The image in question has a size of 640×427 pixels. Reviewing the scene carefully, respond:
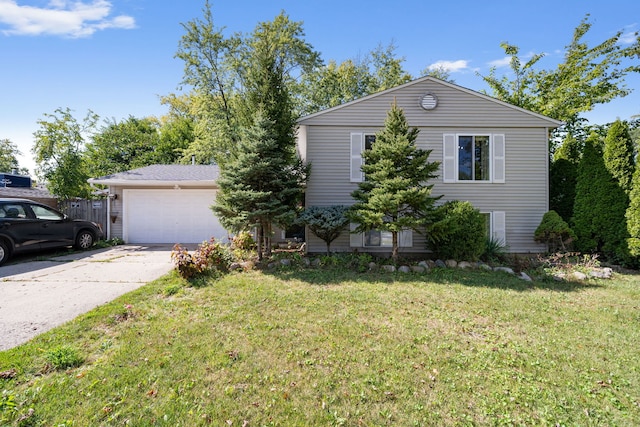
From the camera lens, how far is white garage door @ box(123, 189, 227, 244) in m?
11.4

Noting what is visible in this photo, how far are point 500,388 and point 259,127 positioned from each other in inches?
262

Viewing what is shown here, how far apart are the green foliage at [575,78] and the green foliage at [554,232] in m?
7.50

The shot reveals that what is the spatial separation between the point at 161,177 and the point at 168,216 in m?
1.55

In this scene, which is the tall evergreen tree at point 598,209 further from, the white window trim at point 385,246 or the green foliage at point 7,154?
the green foliage at point 7,154

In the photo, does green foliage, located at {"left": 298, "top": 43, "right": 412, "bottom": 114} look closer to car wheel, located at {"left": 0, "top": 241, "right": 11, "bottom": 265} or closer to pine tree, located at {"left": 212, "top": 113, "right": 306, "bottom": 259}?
pine tree, located at {"left": 212, "top": 113, "right": 306, "bottom": 259}

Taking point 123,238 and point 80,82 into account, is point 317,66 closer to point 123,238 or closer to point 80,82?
point 80,82

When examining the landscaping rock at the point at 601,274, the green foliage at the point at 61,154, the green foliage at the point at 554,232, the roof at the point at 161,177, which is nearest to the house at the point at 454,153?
the green foliage at the point at 554,232

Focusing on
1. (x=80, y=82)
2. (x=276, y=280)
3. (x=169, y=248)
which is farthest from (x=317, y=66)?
(x=276, y=280)

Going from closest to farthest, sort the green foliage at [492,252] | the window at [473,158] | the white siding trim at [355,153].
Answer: the green foliage at [492,252]
the white siding trim at [355,153]
the window at [473,158]

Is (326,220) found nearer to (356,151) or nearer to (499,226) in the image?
(356,151)

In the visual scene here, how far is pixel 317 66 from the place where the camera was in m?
18.1

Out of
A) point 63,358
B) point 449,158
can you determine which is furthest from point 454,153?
point 63,358

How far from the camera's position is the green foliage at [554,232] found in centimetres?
840

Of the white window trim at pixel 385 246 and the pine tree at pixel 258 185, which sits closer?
the pine tree at pixel 258 185
